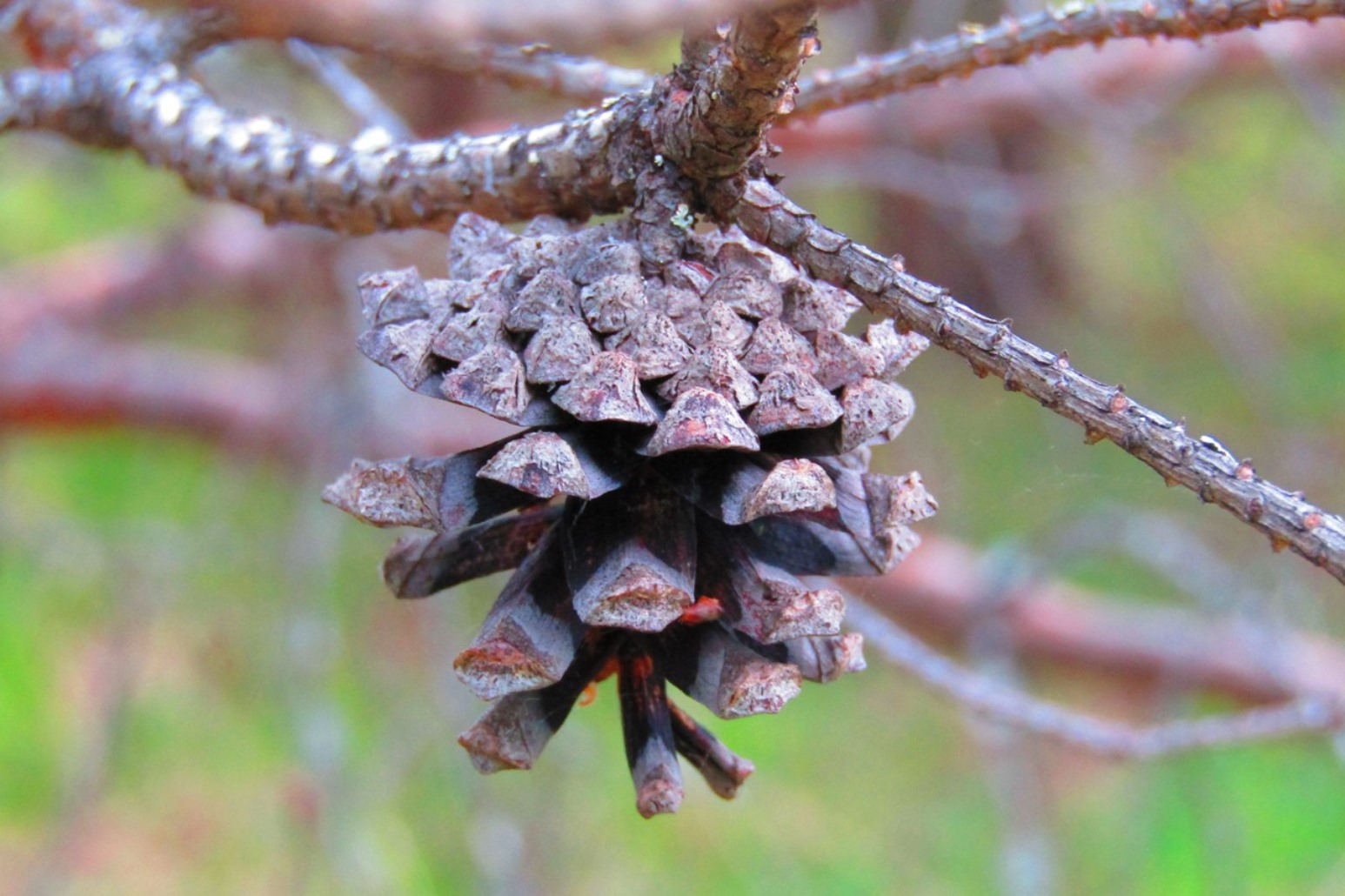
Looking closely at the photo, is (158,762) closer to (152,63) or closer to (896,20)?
(152,63)

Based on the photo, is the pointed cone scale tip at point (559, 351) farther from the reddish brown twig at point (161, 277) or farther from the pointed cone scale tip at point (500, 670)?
the reddish brown twig at point (161, 277)

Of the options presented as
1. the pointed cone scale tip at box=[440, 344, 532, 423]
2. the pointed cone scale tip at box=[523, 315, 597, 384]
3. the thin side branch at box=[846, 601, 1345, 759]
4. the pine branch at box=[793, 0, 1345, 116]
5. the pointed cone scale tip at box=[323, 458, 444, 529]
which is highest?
the pine branch at box=[793, 0, 1345, 116]

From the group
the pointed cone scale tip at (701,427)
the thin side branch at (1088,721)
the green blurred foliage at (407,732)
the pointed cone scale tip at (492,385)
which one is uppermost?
the pointed cone scale tip at (701,427)

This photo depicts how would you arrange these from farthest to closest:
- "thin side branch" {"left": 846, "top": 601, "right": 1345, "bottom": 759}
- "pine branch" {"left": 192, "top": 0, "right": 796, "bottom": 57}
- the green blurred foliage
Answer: the green blurred foliage
"thin side branch" {"left": 846, "top": 601, "right": 1345, "bottom": 759}
"pine branch" {"left": 192, "top": 0, "right": 796, "bottom": 57}

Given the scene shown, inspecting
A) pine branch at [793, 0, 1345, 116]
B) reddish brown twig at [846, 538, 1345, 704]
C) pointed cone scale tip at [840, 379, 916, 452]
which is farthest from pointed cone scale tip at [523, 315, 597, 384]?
reddish brown twig at [846, 538, 1345, 704]

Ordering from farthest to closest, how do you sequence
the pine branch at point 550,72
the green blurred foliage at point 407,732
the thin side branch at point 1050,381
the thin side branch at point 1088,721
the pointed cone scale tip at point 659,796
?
the green blurred foliage at point 407,732 < the thin side branch at point 1088,721 < the pine branch at point 550,72 < the pointed cone scale tip at point 659,796 < the thin side branch at point 1050,381

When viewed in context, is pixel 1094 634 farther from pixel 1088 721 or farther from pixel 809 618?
pixel 809 618

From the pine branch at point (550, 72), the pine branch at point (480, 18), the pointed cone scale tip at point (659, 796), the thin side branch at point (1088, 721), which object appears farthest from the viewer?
the thin side branch at point (1088, 721)

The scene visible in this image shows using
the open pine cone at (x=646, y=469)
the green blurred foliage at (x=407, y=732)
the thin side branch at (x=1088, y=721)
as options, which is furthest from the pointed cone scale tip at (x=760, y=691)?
the green blurred foliage at (x=407, y=732)

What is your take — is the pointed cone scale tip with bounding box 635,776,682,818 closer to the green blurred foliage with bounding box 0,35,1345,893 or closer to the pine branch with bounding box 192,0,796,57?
the pine branch with bounding box 192,0,796,57
